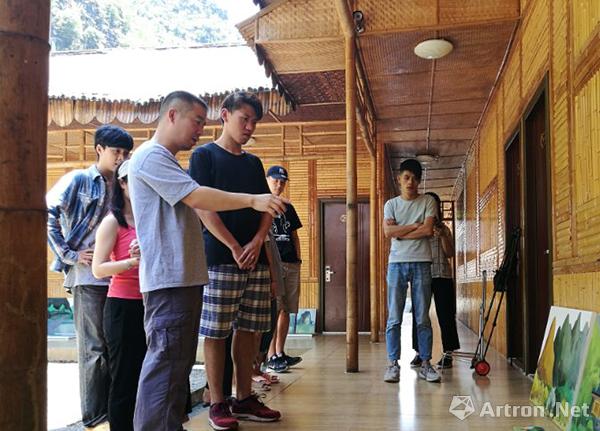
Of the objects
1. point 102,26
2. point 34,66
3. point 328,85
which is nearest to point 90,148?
point 328,85

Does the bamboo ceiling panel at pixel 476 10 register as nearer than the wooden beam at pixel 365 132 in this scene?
Yes

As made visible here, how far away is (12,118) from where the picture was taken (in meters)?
1.10

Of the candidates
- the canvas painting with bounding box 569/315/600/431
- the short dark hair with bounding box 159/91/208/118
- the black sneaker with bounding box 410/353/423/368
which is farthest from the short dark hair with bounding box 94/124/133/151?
the black sneaker with bounding box 410/353/423/368

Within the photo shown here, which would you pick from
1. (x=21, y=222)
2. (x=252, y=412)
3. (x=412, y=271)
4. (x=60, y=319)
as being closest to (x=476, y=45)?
(x=412, y=271)

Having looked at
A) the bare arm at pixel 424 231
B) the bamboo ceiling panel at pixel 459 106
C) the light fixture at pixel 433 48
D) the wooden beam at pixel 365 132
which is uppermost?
the light fixture at pixel 433 48

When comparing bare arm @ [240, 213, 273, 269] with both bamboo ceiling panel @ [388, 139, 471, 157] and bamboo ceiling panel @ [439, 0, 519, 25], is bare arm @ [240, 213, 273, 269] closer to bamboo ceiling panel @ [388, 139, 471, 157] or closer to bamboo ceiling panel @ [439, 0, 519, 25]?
bamboo ceiling panel @ [439, 0, 519, 25]

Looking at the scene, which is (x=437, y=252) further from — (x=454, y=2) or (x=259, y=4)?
(x=259, y=4)

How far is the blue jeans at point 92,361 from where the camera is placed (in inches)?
117

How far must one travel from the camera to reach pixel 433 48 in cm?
555

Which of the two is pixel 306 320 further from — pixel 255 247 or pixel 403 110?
pixel 255 247

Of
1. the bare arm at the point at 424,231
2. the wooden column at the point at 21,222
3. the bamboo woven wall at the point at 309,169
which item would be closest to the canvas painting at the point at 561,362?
the bare arm at the point at 424,231

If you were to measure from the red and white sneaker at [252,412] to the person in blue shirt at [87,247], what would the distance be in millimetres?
684

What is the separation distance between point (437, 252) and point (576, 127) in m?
2.39

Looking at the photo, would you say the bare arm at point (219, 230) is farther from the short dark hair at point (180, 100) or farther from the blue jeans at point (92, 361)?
the blue jeans at point (92, 361)
